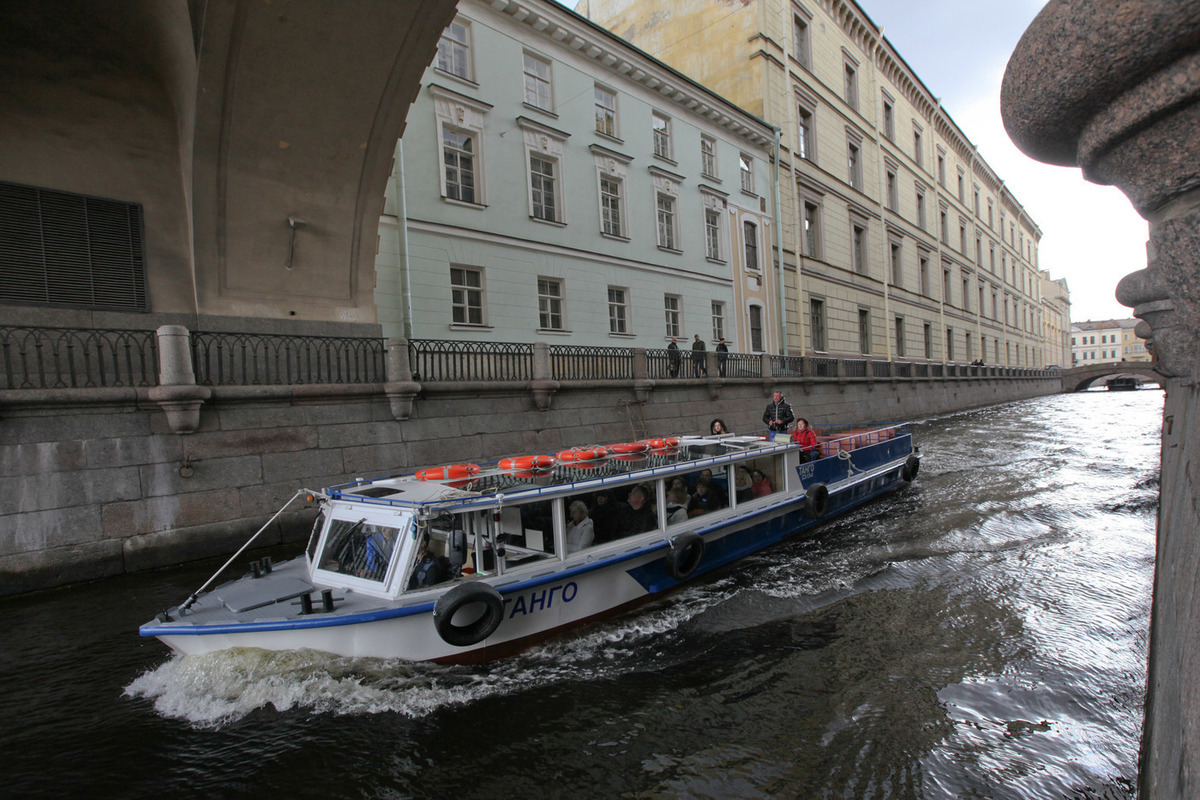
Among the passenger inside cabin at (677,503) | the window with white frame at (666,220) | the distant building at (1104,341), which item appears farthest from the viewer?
the distant building at (1104,341)

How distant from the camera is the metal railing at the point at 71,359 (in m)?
8.75

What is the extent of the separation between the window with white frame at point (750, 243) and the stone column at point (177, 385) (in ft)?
71.0

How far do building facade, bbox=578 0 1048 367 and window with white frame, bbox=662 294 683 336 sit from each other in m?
7.11

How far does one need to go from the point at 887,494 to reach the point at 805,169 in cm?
2082

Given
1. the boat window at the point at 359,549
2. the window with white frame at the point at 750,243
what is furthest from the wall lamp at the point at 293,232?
the window with white frame at the point at 750,243

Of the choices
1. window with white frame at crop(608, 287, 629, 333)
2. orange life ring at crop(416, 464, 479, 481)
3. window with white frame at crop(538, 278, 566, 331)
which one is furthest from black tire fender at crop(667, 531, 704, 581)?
window with white frame at crop(608, 287, 629, 333)

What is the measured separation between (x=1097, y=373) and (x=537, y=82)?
6570 centimetres

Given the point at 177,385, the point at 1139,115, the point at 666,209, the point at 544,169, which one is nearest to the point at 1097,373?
the point at 666,209

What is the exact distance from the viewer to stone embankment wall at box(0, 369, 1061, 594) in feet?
27.8

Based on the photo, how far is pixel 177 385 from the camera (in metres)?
9.38

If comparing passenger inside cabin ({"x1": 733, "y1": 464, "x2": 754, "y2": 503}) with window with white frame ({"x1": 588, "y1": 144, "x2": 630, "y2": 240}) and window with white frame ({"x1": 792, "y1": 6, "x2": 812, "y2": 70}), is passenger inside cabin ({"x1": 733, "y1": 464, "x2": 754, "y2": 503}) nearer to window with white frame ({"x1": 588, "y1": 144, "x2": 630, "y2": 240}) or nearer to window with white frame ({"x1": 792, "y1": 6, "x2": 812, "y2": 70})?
window with white frame ({"x1": 588, "y1": 144, "x2": 630, "y2": 240})

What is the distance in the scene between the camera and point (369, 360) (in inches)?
493

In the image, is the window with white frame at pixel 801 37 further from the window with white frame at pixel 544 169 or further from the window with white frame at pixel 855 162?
the window with white frame at pixel 544 169

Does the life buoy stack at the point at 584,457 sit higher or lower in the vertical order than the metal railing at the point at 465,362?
lower
